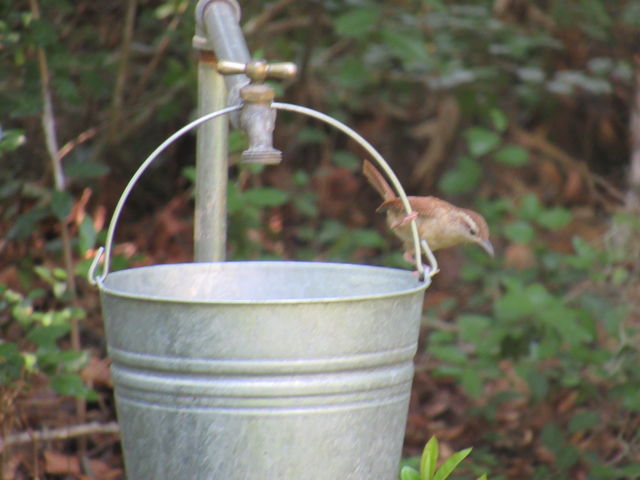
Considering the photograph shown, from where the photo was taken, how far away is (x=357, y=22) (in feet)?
12.7

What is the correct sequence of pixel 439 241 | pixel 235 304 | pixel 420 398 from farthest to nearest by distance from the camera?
pixel 420 398
pixel 439 241
pixel 235 304

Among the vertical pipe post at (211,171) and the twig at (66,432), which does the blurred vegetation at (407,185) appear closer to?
the twig at (66,432)

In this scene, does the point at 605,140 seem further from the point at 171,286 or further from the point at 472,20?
the point at 171,286

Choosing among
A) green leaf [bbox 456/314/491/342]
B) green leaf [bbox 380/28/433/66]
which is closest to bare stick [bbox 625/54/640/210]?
green leaf [bbox 380/28/433/66]

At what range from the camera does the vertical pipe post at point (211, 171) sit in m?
2.39

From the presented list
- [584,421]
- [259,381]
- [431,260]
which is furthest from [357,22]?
[259,381]

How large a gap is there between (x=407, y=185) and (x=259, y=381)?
4109 mm

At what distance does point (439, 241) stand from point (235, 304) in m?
1.25

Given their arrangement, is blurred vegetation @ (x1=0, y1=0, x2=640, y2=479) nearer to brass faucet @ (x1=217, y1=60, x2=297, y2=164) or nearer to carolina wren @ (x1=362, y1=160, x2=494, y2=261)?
carolina wren @ (x1=362, y1=160, x2=494, y2=261)

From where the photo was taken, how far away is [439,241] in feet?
9.07

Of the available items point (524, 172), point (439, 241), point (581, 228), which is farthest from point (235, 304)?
point (524, 172)

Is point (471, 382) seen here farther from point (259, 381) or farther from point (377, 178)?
point (259, 381)

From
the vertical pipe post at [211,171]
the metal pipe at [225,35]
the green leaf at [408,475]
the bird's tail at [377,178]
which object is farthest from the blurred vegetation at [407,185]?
the green leaf at [408,475]

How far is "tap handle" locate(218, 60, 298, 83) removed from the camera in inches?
72.3
